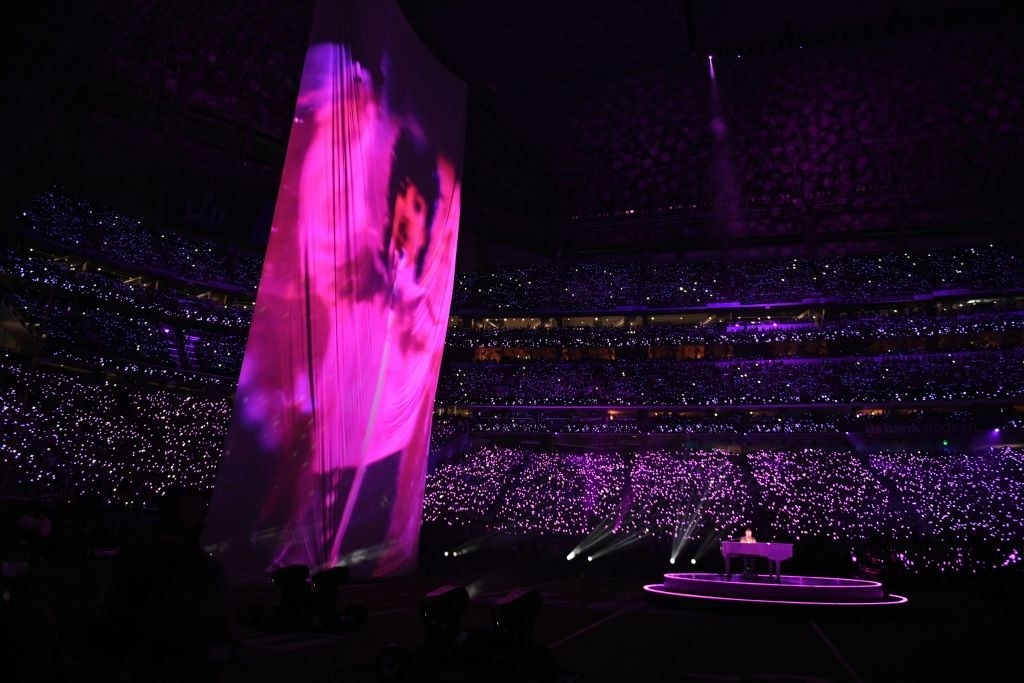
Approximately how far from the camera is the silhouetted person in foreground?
2.63m

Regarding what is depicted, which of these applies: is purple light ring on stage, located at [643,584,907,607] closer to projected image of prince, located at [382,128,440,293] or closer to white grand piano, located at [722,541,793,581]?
white grand piano, located at [722,541,793,581]

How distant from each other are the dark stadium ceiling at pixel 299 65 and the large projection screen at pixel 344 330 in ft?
17.2

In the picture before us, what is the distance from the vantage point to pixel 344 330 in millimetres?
9719

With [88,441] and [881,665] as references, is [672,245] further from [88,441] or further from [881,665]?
[881,665]

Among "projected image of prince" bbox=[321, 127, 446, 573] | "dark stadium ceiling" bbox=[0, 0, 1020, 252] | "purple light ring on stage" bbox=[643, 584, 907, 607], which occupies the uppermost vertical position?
"dark stadium ceiling" bbox=[0, 0, 1020, 252]

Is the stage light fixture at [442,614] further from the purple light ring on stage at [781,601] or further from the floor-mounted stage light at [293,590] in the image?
the purple light ring on stage at [781,601]

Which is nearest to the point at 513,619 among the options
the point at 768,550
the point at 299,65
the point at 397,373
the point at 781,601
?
the point at 397,373

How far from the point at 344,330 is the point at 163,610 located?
724 cm

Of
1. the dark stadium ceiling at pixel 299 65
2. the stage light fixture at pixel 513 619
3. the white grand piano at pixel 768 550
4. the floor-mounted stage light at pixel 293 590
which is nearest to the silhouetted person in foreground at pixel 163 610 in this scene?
the stage light fixture at pixel 513 619

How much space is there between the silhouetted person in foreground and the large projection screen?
5.77 metres

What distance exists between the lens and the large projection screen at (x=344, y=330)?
8531 mm

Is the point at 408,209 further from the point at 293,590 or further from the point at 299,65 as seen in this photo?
the point at 299,65

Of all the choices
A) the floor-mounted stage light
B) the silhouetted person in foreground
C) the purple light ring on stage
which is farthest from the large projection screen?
the silhouetted person in foreground

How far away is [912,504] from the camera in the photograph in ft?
78.1
